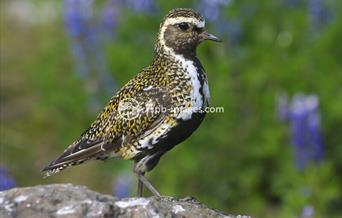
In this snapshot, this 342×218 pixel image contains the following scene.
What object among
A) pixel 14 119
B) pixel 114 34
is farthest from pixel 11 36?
pixel 114 34

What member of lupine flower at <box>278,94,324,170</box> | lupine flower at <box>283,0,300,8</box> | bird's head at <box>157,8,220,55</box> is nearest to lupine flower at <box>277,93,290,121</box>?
lupine flower at <box>278,94,324,170</box>

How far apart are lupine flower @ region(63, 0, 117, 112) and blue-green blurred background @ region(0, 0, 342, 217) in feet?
0.04

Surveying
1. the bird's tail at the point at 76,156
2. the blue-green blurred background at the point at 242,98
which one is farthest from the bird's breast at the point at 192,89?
the blue-green blurred background at the point at 242,98

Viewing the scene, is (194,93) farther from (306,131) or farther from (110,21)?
(110,21)

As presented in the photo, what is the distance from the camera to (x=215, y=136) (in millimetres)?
8898

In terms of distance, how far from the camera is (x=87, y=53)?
32.5 ft

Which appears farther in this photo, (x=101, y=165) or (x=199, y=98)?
(x=101, y=165)

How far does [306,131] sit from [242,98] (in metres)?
0.92

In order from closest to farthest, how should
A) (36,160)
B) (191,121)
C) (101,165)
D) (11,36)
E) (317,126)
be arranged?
(191,121) < (317,126) < (101,165) < (36,160) < (11,36)

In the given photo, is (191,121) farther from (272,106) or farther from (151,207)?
(272,106)

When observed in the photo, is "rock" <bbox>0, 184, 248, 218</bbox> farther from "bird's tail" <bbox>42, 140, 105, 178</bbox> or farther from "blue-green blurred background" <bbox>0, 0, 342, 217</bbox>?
"blue-green blurred background" <bbox>0, 0, 342, 217</bbox>

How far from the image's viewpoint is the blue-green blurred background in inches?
340

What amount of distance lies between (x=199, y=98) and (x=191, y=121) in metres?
0.15

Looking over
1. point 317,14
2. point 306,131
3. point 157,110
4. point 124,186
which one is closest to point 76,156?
point 157,110
